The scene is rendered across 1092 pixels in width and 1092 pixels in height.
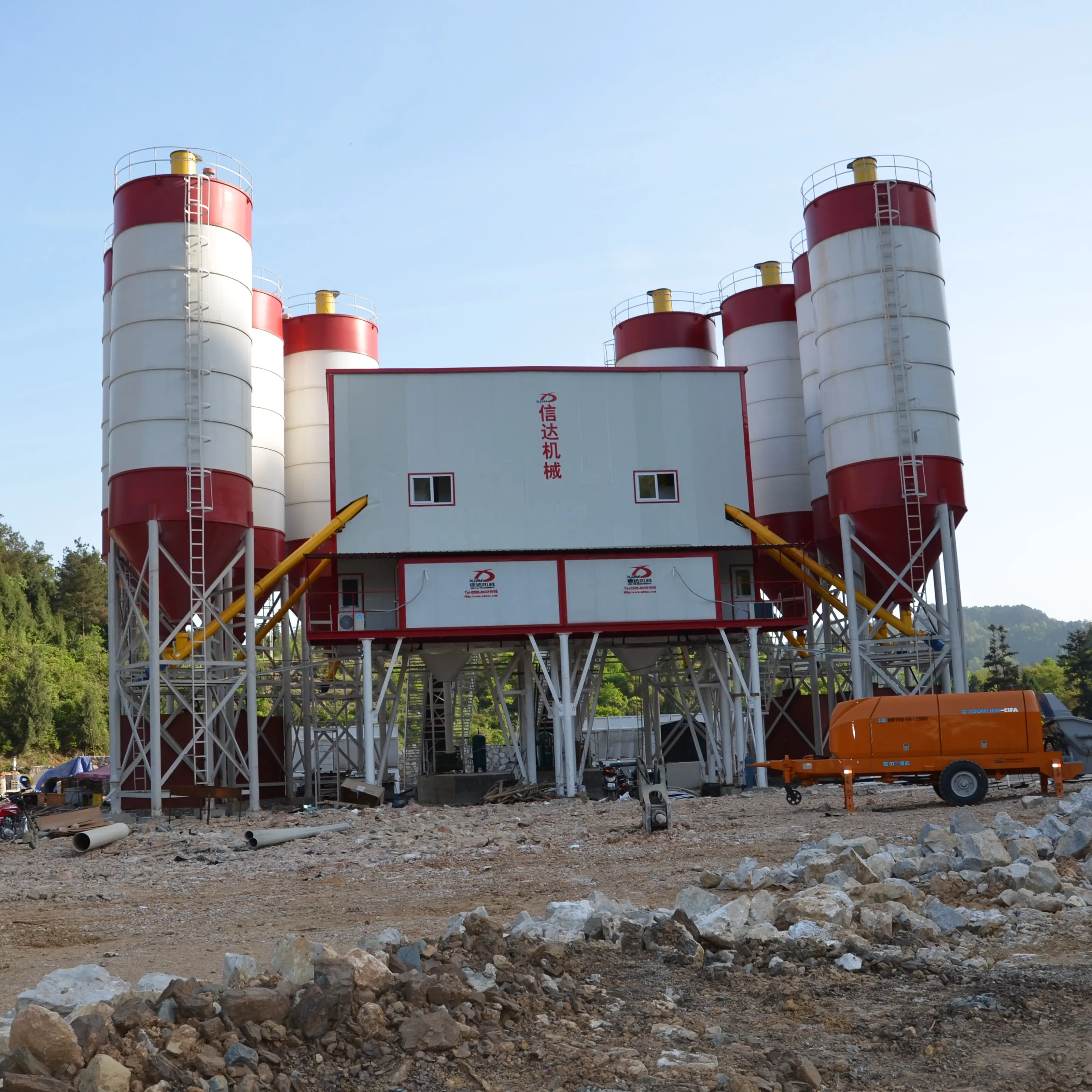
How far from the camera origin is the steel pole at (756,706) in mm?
37750

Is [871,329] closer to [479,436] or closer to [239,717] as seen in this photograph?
[479,436]

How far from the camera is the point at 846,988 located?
32.4 ft

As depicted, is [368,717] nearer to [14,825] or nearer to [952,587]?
[14,825]

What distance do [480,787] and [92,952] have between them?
25948 mm

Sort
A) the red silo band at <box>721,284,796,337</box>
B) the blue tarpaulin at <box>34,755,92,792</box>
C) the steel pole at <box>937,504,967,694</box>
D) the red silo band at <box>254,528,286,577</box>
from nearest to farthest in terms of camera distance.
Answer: the steel pole at <box>937,504,967,694</box> → the red silo band at <box>254,528,286,577</box> → the blue tarpaulin at <box>34,755,92,792</box> → the red silo band at <box>721,284,796,337</box>

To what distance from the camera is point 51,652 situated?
8506cm

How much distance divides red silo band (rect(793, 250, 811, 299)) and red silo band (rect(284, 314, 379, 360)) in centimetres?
1644

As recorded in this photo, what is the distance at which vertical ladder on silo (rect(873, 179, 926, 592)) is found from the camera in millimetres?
38656

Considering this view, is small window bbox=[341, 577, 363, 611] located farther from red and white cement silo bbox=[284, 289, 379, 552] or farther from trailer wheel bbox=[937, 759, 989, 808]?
trailer wheel bbox=[937, 759, 989, 808]

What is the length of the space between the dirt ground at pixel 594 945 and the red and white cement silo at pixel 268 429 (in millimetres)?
13447

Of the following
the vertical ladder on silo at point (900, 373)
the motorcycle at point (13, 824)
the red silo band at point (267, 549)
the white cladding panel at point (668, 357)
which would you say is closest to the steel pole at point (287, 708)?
the red silo band at point (267, 549)

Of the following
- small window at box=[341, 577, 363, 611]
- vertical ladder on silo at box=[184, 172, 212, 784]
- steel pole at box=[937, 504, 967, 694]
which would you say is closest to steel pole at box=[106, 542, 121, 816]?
vertical ladder on silo at box=[184, 172, 212, 784]

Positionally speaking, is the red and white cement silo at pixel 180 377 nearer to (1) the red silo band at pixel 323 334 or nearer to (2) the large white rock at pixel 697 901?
(1) the red silo band at pixel 323 334

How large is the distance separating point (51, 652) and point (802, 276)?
195 ft
